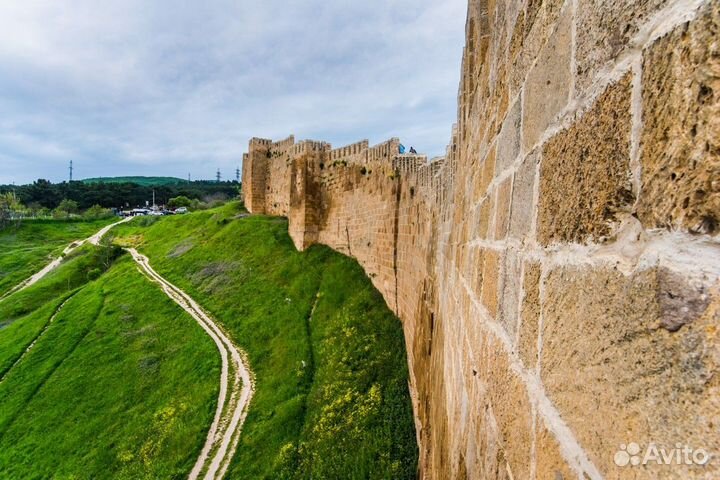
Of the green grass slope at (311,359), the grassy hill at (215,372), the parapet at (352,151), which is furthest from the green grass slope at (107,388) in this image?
the parapet at (352,151)

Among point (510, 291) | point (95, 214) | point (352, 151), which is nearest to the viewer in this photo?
point (510, 291)

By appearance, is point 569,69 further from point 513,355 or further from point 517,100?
point 513,355

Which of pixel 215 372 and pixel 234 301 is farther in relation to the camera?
pixel 234 301

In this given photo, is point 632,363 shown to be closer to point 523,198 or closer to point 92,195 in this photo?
point 523,198

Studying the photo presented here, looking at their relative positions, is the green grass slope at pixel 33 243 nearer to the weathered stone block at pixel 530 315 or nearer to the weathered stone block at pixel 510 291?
the weathered stone block at pixel 510 291

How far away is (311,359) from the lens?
14.8 meters

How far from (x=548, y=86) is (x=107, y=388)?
20.3 meters

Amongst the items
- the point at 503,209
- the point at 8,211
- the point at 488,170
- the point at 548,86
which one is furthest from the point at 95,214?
the point at 548,86

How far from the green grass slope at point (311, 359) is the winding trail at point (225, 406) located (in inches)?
14.9

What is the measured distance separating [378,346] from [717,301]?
43.0 ft

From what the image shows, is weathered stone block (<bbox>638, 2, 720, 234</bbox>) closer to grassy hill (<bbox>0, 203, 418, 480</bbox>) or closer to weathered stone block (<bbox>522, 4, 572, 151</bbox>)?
weathered stone block (<bbox>522, 4, 572, 151</bbox>)

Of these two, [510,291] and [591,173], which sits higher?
[591,173]

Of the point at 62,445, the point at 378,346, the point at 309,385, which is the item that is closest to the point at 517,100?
the point at 378,346

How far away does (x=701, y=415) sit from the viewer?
0.58 meters
